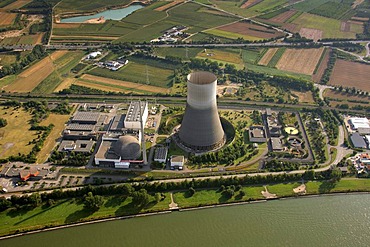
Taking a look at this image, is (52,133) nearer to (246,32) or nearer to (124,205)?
(124,205)

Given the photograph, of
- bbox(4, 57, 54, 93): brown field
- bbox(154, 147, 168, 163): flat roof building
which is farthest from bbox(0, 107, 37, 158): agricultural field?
bbox(154, 147, 168, 163): flat roof building

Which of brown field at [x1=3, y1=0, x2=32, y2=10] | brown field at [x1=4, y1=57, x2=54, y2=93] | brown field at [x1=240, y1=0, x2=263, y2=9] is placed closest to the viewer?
brown field at [x1=4, y1=57, x2=54, y2=93]

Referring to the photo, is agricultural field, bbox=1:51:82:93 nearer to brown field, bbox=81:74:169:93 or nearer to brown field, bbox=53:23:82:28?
brown field, bbox=81:74:169:93

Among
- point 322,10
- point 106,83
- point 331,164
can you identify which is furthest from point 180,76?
point 322,10

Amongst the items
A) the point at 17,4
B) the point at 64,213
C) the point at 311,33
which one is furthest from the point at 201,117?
the point at 17,4

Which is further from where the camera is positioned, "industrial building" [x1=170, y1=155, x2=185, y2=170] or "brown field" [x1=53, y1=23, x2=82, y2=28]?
"brown field" [x1=53, y1=23, x2=82, y2=28]

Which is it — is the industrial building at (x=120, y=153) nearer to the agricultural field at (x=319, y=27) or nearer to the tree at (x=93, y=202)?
the tree at (x=93, y=202)

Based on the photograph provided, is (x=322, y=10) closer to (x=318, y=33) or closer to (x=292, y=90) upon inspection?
(x=318, y=33)
